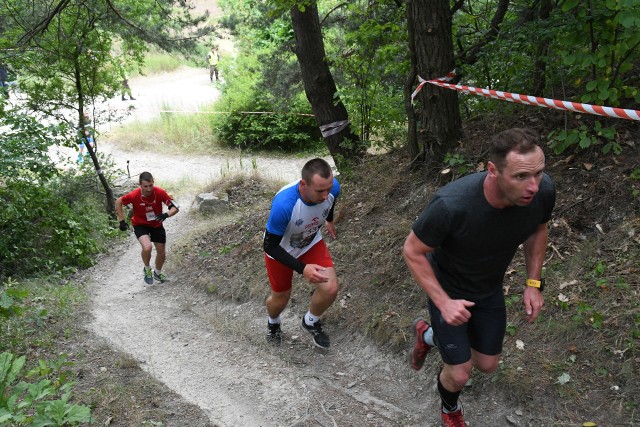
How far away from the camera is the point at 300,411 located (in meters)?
4.94

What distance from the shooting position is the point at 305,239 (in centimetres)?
561

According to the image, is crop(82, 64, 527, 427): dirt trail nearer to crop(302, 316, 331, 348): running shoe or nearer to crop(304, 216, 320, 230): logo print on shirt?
crop(302, 316, 331, 348): running shoe

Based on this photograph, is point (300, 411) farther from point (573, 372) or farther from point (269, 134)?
point (269, 134)

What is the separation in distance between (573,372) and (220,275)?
5486mm

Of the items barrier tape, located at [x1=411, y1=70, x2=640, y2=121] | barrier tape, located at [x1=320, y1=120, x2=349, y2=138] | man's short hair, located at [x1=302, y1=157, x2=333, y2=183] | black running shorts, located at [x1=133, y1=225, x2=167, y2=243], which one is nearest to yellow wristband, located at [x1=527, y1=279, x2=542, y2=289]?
man's short hair, located at [x1=302, y1=157, x2=333, y2=183]

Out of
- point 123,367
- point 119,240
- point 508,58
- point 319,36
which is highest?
point 319,36

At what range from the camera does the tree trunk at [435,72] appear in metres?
7.07

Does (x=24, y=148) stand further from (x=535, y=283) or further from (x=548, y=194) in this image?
(x=548, y=194)

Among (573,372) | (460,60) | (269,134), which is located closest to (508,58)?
(460,60)

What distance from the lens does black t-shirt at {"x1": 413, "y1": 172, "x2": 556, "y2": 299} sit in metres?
3.48

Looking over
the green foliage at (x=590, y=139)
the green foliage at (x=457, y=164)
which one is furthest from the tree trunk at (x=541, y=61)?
the green foliage at (x=457, y=164)

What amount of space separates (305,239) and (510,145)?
2.69 meters

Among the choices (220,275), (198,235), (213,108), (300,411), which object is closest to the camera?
(300,411)

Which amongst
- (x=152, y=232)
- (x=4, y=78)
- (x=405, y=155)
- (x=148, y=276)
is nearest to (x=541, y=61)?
(x=405, y=155)
